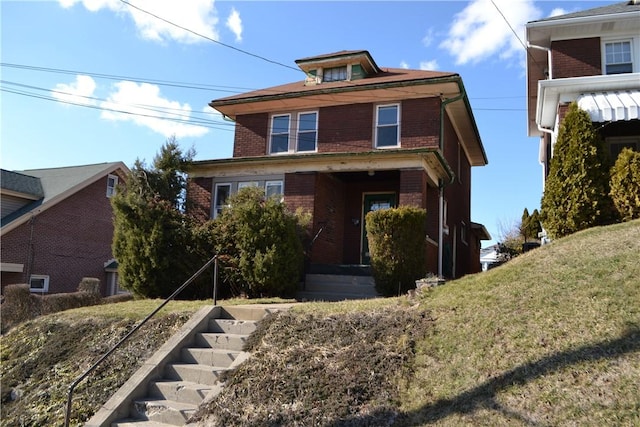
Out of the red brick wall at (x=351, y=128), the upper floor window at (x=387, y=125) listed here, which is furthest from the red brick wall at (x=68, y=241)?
the upper floor window at (x=387, y=125)

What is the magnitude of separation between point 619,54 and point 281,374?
13.5 m

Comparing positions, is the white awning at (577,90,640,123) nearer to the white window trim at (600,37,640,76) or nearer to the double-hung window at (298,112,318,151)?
the white window trim at (600,37,640,76)

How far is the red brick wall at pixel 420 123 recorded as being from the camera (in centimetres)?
1623

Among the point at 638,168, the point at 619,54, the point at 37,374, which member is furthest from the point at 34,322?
the point at 619,54

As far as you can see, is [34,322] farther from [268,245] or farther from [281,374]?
[281,374]

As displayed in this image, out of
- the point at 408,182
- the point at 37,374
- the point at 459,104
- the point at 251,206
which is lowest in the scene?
the point at 37,374

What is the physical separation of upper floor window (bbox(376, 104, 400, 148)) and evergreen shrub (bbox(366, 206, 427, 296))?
5233mm

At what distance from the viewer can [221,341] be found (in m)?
8.30

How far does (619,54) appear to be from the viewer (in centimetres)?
1473

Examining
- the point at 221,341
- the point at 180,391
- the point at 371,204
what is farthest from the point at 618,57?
the point at 180,391

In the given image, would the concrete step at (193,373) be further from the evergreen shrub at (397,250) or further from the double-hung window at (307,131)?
the double-hung window at (307,131)

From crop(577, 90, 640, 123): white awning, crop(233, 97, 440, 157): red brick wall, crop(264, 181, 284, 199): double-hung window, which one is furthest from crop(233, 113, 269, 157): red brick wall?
crop(577, 90, 640, 123): white awning

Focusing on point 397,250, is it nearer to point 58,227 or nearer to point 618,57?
point 618,57

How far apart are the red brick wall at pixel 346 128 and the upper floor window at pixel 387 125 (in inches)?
9.0
